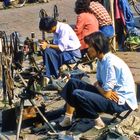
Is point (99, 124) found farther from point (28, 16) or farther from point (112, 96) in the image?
point (28, 16)

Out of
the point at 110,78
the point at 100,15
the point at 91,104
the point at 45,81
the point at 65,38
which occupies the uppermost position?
the point at 100,15

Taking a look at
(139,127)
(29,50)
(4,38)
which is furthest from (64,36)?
(139,127)

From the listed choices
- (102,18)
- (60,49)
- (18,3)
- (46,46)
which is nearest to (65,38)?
(60,49)

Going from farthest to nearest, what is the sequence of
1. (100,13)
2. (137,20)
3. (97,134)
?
(137,20)
(100,13)
(97,134)

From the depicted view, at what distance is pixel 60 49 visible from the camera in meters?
9.26

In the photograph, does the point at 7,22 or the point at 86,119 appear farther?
the point at 7,22

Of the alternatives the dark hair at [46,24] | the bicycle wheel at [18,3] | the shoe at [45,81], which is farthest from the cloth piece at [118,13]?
the bicycle wheel at [18,3]

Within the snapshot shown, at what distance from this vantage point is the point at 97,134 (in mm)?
6504

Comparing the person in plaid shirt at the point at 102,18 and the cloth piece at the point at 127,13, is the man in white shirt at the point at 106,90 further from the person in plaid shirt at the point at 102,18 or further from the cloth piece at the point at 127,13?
the cloth piece at the point at 127,13

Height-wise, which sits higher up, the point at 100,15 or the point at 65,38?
the point at 100,15

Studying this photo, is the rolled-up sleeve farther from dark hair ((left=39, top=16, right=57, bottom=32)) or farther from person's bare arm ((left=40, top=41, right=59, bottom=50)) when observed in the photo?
person's bare arm ((left=40, top=41, right=59, bottom=50))

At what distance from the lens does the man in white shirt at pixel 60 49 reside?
9.19m

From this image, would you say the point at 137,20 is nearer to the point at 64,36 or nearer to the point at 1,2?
the point at 64,36

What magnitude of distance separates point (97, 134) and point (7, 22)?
11.6 metres
